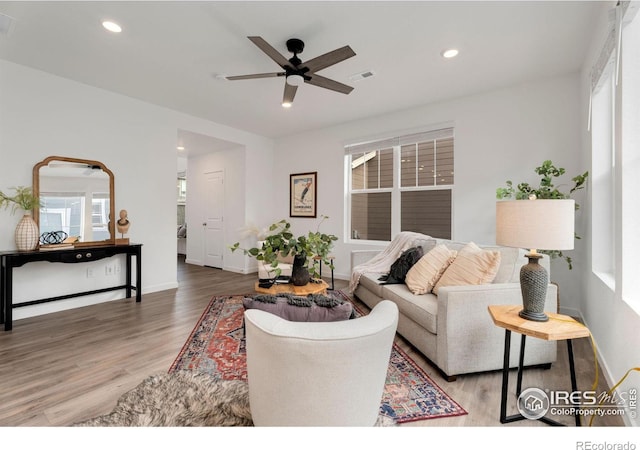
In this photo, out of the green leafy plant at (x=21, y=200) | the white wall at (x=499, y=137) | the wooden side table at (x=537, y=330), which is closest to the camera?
the wooden side table at (x=537, y=330)

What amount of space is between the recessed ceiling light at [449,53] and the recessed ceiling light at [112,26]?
2895 millimetres

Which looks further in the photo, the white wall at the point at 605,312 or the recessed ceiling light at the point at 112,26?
the recessed ceiling light at the point at 112,26

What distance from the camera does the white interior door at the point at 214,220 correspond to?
6098 millimetres

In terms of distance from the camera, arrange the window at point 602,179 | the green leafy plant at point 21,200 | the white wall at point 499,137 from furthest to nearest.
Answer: the white wall at point 499,137
the green leafy plant at point 21,200
the window at point 602,179

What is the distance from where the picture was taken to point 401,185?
470 cm

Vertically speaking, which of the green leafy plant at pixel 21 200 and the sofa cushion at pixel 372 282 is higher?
the green leafy plant at pixel 21 200

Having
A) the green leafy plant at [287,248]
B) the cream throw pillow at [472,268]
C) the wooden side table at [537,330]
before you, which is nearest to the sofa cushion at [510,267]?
the cream throw pillow at [472,268]

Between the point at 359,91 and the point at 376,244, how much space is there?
7.70 ft

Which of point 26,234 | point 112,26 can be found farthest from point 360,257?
point 26,234

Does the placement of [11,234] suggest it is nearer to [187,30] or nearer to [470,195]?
[187,30]

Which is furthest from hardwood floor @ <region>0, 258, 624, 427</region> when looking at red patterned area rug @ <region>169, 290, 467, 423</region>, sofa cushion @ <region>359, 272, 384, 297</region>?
sofa cushion @ <region>359, 272, 384, 297</region>

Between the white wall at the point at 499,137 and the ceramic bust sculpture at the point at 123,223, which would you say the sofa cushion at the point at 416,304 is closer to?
the white wall at the point at 499,137

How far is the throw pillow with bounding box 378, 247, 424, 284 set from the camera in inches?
118

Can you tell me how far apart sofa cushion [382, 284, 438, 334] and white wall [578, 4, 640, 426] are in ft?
3.23
